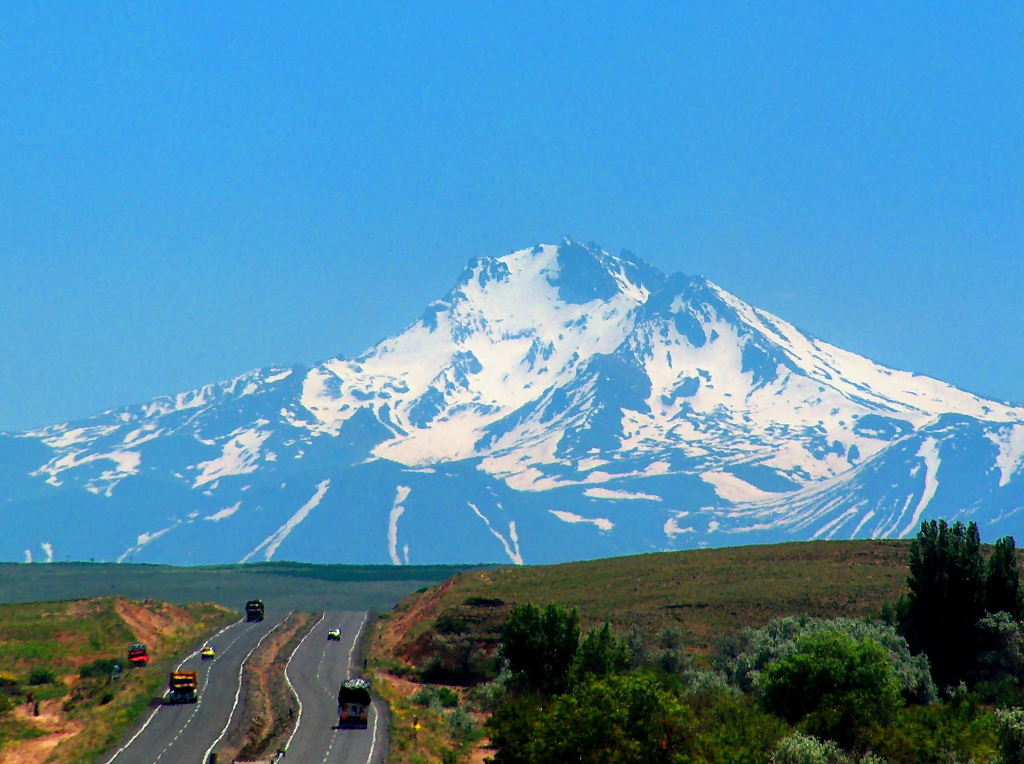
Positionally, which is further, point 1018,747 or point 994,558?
point 994,558

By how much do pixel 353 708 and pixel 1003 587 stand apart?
120ft

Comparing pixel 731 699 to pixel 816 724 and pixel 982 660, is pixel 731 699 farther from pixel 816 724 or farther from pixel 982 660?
pixel 982 660

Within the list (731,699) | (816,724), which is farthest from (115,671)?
(816,724)

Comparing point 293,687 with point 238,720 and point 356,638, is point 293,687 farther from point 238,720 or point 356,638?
point 356,638

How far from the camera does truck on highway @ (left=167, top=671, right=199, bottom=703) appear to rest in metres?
67.3

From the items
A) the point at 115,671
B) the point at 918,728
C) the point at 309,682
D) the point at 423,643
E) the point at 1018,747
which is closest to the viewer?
the point at 1018,747

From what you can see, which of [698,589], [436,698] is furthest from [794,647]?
[698,589]

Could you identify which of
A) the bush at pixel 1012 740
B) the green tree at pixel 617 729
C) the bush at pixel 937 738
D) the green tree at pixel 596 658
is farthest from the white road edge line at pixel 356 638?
the bush at pixel 1012 740

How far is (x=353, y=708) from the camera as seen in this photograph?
195ft

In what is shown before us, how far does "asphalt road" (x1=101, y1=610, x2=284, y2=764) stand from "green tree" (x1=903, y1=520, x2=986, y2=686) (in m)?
38.5

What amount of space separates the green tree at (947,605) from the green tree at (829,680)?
1322cm

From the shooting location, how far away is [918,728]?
4484 centimetres

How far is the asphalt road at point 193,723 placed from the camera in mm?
53750

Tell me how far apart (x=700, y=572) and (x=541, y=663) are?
51.2m
